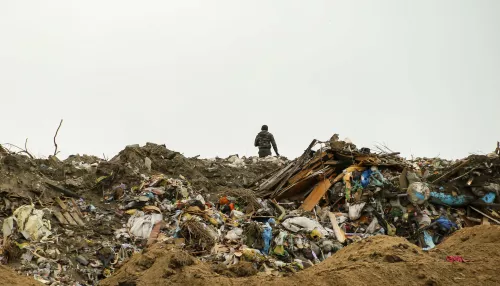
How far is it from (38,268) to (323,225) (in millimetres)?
4278

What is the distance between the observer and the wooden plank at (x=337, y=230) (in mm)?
6800

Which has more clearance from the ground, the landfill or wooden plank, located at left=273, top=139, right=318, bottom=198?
wooden plank, located at left=273, top=139, right=318, bottom=198

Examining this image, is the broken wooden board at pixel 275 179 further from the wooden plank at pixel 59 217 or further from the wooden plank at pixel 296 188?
the wooden plank at pixel 59 217

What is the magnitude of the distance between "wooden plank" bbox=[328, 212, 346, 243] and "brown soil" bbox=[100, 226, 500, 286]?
1.81 metres

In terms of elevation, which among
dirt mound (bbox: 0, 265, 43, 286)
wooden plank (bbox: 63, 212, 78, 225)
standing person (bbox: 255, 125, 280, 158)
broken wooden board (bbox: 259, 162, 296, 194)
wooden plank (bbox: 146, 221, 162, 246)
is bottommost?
dirt mound (bbox: 0, 265, 43, 286)

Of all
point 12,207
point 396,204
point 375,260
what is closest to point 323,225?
point 396,204

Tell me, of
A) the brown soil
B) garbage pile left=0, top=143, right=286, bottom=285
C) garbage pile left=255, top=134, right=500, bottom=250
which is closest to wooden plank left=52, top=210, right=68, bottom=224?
garbage pile left=0, top=143, right=286, bottom=285

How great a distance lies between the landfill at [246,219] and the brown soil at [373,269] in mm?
19

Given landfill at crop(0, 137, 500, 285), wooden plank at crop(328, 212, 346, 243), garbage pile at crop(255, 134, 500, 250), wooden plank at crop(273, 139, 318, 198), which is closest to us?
landfill at crop(0, 137, 500, 285)

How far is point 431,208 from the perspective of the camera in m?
7.46

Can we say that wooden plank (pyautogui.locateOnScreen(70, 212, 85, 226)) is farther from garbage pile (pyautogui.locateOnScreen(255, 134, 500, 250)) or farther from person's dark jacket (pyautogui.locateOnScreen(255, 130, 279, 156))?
person's dark jacket (pyautogui.locateOnScreen(255, 130, 279, 156))

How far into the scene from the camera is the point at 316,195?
8266 mm

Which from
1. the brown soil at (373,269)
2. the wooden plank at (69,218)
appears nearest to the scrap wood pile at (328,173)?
the brown soil at (373,269)

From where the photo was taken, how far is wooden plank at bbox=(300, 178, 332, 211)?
809 centimetres
